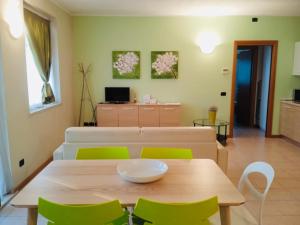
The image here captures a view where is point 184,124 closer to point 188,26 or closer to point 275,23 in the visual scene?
point 188,26

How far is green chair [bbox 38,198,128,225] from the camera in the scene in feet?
4.14

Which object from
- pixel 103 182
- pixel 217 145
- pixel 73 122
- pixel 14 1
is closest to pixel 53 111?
A: pixel 73 122

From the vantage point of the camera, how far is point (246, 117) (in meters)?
7.34

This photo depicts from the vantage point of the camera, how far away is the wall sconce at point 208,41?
18.2 feet

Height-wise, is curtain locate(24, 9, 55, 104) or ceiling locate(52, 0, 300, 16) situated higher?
ceiling locate(52, 0, 300, 16)

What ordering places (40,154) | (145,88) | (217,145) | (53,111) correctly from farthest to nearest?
(145,88), (53,111), (40,154), (217,145)

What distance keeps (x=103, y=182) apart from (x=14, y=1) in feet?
8.88

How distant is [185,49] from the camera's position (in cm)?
566

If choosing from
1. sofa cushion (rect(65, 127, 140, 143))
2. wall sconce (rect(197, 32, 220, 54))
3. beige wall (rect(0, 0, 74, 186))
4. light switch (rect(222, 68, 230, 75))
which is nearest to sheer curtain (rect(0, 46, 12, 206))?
beige wall (rect(0, 0, 74, 186))

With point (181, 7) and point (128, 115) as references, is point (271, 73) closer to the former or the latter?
point (181, 7)

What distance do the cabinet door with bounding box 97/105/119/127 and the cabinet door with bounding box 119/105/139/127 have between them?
0.35 feet

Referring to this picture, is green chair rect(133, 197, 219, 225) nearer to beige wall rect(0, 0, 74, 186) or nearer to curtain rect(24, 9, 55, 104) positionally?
beige wall rect(0, 0, 74, 186)

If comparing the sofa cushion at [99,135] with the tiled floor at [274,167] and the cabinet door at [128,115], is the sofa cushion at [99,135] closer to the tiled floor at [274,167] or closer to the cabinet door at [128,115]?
the tiled floor at [274,167]

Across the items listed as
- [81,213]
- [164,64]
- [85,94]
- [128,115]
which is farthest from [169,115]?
[81,213]
